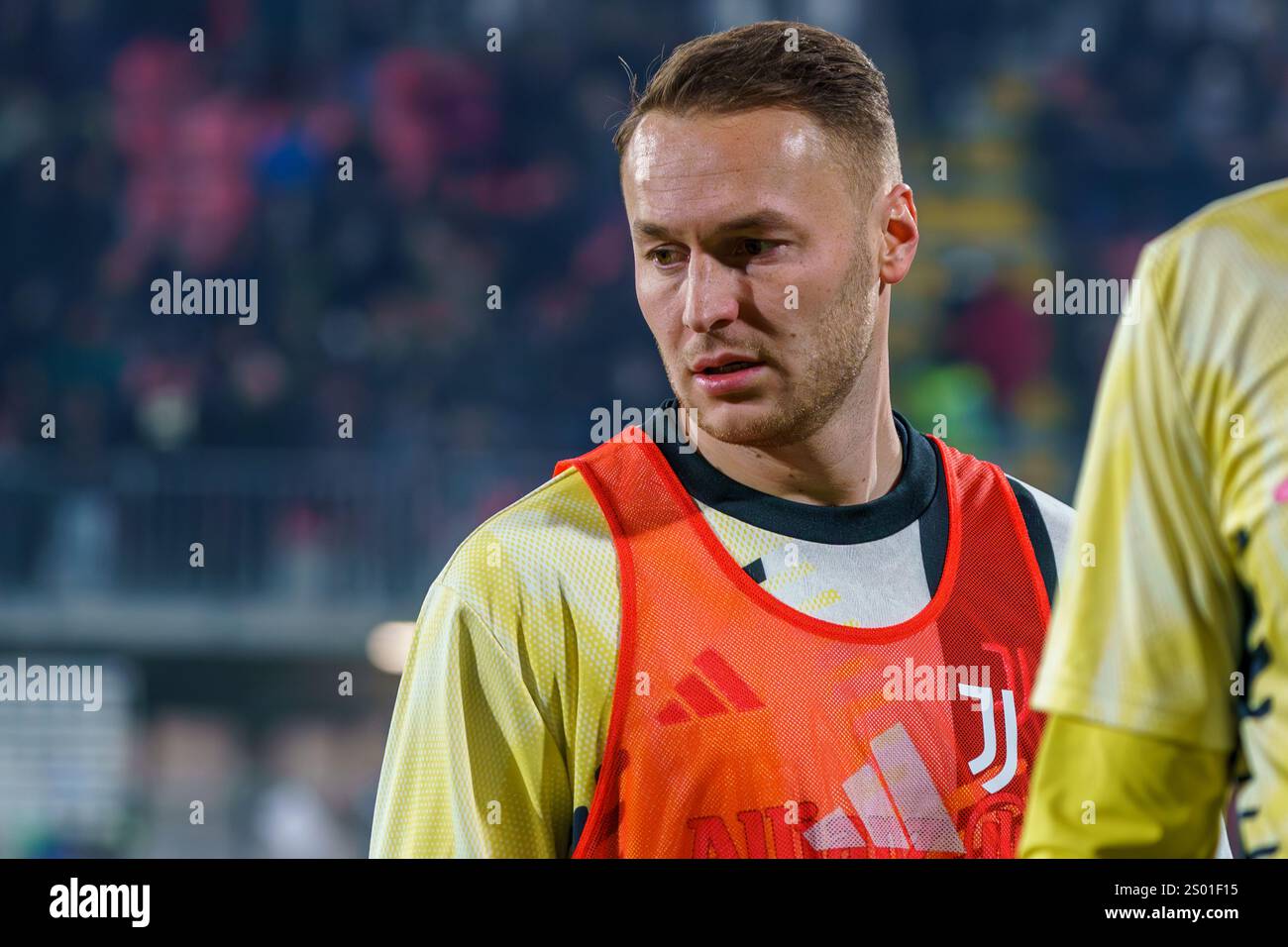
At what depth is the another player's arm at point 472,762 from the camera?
5.01 ft

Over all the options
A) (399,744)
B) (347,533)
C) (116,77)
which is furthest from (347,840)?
(399,744)

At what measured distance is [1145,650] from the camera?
3.21ft

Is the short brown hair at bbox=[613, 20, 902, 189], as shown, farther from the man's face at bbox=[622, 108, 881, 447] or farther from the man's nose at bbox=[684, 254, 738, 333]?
the man's nose at bbox=[684, 254, 738, 333]

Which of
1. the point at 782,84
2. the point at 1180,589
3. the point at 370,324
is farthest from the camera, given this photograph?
the point at 370,324

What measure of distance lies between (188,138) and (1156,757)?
6.45 metres

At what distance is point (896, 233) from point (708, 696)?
23.5 inches

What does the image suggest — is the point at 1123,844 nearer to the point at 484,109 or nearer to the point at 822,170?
the point at 822,170

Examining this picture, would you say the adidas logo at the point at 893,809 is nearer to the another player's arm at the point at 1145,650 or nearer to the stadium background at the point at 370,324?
the another player's arm at the point at 1145,650

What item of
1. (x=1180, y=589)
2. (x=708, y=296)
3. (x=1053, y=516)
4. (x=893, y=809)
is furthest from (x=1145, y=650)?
(x=1053, y=516)

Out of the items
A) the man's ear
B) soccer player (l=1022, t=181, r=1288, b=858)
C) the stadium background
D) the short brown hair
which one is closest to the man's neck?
the man's ear

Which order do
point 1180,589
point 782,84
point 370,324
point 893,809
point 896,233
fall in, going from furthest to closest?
point 370,324 < point 896,233 < point 782,84 < point 893,809 < point 1180,589

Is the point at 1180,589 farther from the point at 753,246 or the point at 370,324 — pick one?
the point at 370,324

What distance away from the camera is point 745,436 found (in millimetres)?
1612

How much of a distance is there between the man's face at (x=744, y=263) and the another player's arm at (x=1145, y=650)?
614mm
